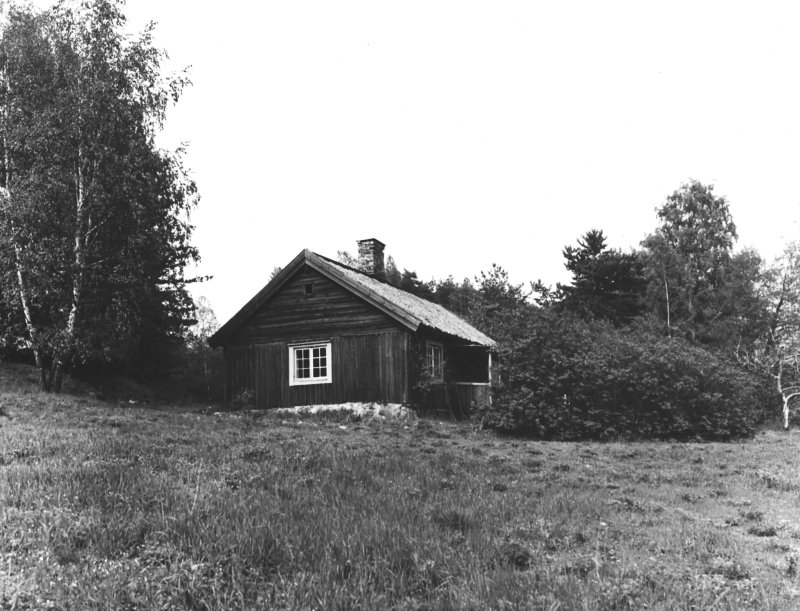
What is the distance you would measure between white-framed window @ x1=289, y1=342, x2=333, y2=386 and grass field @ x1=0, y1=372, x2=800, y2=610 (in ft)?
42.1

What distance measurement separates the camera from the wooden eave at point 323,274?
22375 millimetres

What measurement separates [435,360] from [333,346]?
420 centimetres

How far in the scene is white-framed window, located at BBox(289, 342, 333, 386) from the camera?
24.1 m

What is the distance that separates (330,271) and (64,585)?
64.3ft

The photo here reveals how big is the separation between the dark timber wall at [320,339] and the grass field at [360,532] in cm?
1186

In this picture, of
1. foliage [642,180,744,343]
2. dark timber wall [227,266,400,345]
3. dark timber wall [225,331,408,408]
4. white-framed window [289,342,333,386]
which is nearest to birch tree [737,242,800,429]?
foliage [642,180,744,343]

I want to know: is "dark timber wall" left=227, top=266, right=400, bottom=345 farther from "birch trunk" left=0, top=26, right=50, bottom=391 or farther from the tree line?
"birch trunk" left=0, top=26, right=50, bottom=391

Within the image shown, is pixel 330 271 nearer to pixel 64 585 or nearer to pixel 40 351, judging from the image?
pixel 40 351

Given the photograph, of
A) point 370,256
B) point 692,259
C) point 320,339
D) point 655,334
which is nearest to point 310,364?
point 320,339

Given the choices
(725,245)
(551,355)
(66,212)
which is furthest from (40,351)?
(725,245)

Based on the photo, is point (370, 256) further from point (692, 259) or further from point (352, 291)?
point (692, 259)

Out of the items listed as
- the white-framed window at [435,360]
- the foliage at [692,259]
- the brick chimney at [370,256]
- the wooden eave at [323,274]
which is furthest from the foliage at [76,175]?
the foliage at [692,259]

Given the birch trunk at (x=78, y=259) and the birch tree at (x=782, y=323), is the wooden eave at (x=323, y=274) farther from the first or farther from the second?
the birch tree at (x=782, y=323)

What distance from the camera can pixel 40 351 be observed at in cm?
2188
